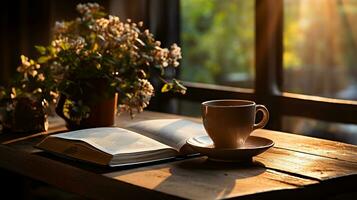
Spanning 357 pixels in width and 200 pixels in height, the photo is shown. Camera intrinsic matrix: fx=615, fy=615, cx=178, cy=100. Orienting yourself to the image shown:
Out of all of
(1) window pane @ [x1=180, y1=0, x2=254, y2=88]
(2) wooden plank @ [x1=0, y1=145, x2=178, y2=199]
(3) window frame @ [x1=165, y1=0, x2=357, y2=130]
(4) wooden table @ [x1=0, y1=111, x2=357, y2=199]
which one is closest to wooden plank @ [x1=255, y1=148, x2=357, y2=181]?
(4) wooden table @ [x1=0, y1=111, x2=357, y2=199]

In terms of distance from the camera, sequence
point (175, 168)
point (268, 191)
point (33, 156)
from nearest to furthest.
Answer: point (268, 191)
point (175, 168)
point (33, 156)

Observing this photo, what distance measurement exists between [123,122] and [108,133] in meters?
0.38

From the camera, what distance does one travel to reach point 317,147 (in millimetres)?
1534

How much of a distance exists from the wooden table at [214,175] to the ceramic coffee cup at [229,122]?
55mm

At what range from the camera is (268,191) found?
1129 millimetres

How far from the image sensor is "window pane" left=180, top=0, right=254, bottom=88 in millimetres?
3508

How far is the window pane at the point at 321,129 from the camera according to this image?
2545 millimetres

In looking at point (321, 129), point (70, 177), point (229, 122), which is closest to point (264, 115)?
point (229, 122)

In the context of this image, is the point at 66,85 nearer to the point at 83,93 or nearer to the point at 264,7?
the point at 83,93

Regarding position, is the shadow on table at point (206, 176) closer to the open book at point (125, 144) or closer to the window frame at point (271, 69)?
the open book at point (125, 144)

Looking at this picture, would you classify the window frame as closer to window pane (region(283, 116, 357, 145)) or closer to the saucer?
window pane (region(283, 116, 357, 145))

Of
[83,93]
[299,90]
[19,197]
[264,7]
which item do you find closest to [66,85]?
[83,93]

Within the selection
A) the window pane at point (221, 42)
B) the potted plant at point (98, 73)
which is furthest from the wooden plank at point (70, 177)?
the window pane at point (221, 42)

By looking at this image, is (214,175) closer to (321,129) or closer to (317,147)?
(317,147)
